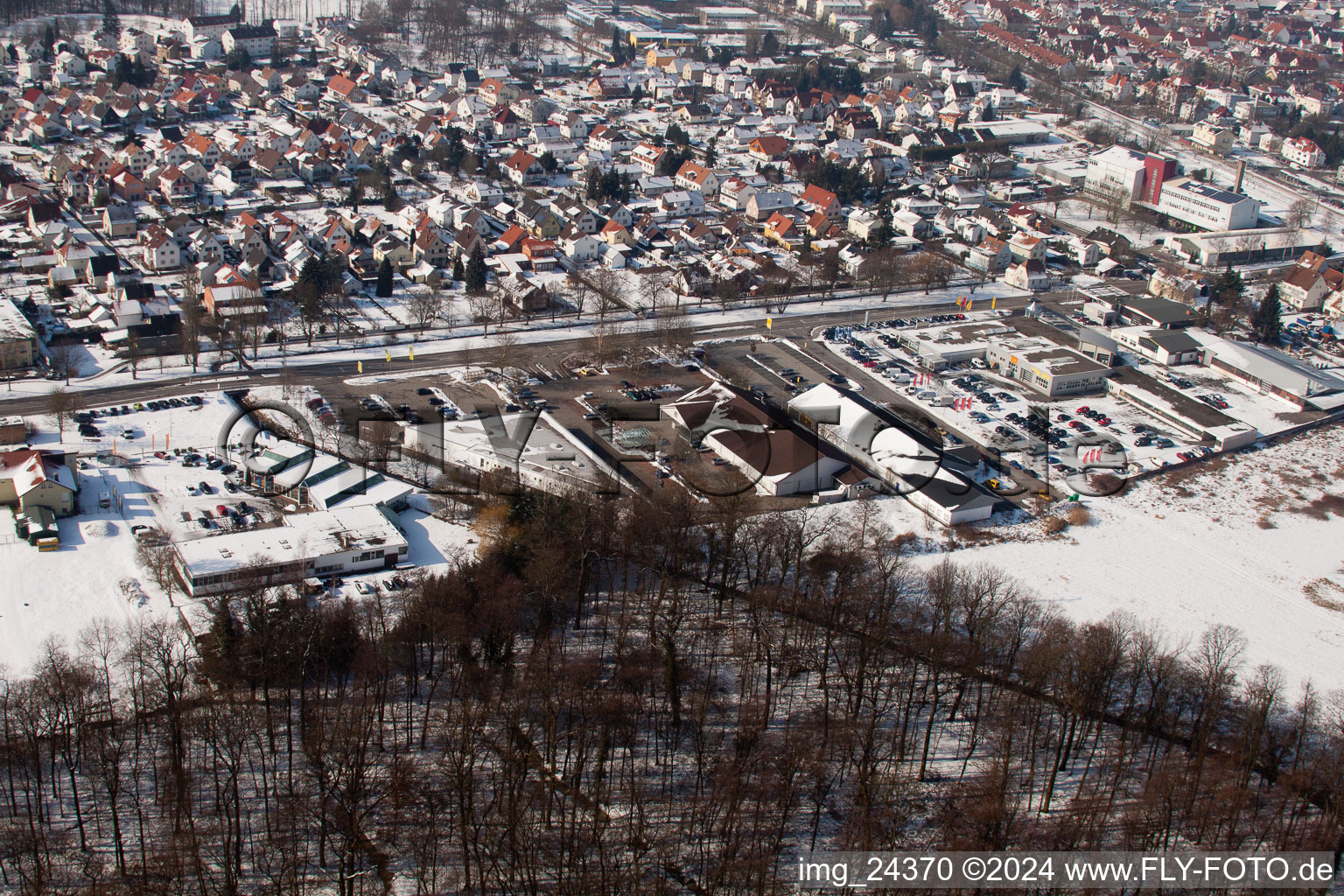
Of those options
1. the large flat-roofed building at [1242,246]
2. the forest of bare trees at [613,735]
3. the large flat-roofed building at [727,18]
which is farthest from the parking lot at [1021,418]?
the large flat-roofed building at [727,18]

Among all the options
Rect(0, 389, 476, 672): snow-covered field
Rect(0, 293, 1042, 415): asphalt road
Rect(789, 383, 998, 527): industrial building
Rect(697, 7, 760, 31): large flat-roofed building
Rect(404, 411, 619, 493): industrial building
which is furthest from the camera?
Rect(697, 7, 760, 31): large flat-roofed building

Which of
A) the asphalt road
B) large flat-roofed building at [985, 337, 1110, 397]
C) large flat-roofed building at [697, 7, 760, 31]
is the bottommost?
the asphalt road

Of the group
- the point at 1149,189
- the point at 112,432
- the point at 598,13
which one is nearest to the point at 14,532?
the point at 112,432

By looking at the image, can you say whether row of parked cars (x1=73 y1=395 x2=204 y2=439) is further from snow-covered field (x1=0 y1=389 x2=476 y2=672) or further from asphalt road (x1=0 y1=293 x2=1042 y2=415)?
asphalt road (x1=0 y1=293 x2=1042 y2=415)

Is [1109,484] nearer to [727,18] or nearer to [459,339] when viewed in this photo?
[459,339]

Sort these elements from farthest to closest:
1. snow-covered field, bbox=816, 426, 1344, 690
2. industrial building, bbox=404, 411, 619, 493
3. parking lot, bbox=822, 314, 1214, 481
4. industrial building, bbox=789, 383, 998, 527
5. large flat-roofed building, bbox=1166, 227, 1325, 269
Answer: large flat-roofed building, bbox=1166, 227, 1325, 269 → parking lot, bbox=822, 314, 1214, 481 → industrial building, bbox=789, 383, 998, 527 → industrial building, bbox=404, 411, 619, 493 → snow-covered field, bbox=816, 426, 1344, 690

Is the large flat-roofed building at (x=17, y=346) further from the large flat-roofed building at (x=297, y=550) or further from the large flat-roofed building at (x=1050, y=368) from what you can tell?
the large flat-roofed building at (x=1050, y=368)

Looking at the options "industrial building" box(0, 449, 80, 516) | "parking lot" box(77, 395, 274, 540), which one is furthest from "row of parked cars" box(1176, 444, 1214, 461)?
"industrial building" box(0, 449, 80, 516)
